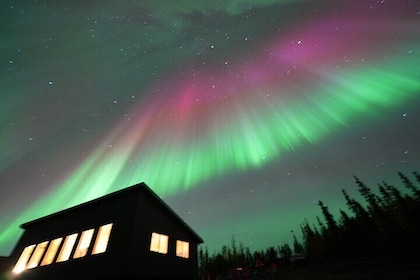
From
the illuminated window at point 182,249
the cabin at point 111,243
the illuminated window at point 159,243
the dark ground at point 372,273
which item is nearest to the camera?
the cabin at point 111,243

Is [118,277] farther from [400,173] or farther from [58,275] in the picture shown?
[400,173]

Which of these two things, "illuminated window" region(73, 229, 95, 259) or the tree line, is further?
the tree line

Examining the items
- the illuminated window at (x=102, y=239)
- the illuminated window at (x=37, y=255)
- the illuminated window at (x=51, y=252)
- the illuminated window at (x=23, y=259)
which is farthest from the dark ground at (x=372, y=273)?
the illuminated window at (x=23, y=259)

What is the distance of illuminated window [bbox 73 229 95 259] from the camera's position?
1522cm

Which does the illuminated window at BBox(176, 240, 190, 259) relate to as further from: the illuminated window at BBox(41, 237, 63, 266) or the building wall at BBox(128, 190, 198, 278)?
the illuminated window at BBox(41, 237, 63, 266)

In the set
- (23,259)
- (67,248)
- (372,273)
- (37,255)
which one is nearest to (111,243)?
(67,248)

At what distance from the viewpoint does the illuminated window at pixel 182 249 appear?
1836cm

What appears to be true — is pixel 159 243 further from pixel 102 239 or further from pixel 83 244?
pixel 83 244

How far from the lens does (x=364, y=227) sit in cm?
5509

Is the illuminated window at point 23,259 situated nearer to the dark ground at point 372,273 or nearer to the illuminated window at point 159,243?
the illuminated window at point 159,243

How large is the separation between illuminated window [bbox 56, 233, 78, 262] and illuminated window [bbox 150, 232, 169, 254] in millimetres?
5931

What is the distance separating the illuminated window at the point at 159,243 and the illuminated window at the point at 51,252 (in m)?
7.63

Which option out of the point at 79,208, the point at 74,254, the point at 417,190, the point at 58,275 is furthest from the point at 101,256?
the point at 417,190

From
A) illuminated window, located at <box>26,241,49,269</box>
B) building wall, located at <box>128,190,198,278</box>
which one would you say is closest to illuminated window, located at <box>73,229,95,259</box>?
building wall, located at <box>128,190,198,278</box>
